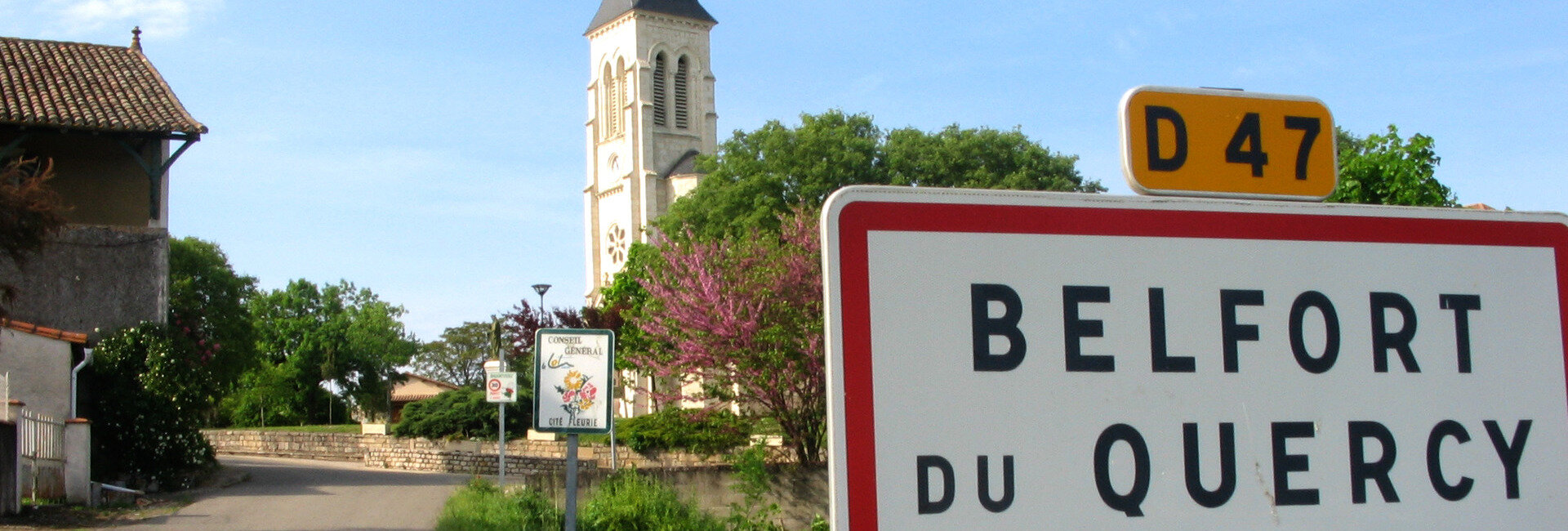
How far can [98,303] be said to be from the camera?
23.3 metres

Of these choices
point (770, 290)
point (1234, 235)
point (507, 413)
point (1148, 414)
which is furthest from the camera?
point (507, 413)

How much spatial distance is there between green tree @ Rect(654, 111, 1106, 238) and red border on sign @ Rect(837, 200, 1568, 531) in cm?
4228

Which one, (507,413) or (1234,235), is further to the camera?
(507,413)

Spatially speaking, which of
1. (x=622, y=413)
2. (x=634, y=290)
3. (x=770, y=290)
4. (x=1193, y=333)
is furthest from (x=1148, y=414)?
(x=622, y=413)

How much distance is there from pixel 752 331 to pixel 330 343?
229ft

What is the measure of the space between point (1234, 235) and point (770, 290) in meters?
18.2

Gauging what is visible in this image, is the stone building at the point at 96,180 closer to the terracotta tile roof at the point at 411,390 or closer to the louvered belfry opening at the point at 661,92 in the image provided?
the louvered belfry opening at the point at 661,92

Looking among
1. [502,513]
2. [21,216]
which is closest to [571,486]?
[502,513]

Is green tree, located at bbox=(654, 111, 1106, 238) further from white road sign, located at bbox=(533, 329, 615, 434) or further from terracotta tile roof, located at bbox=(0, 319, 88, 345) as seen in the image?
white road sign, located at bbox=(533, 329, 615, 434)

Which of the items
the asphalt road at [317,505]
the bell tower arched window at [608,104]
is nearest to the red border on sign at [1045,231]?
the asphalt road at [317,505]

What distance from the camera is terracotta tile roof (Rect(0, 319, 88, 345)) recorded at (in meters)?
21.0

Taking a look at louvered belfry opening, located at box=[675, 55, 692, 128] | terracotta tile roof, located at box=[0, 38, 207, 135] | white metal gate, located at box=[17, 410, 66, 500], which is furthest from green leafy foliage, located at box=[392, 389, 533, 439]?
louvered belfry opening, located at box=[675, 55, 692, 128]

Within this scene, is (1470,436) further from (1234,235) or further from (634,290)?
(634,290)

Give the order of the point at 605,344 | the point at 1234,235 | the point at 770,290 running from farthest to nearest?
the point at 770,290, the point at 605,344, the point at 1234,235
